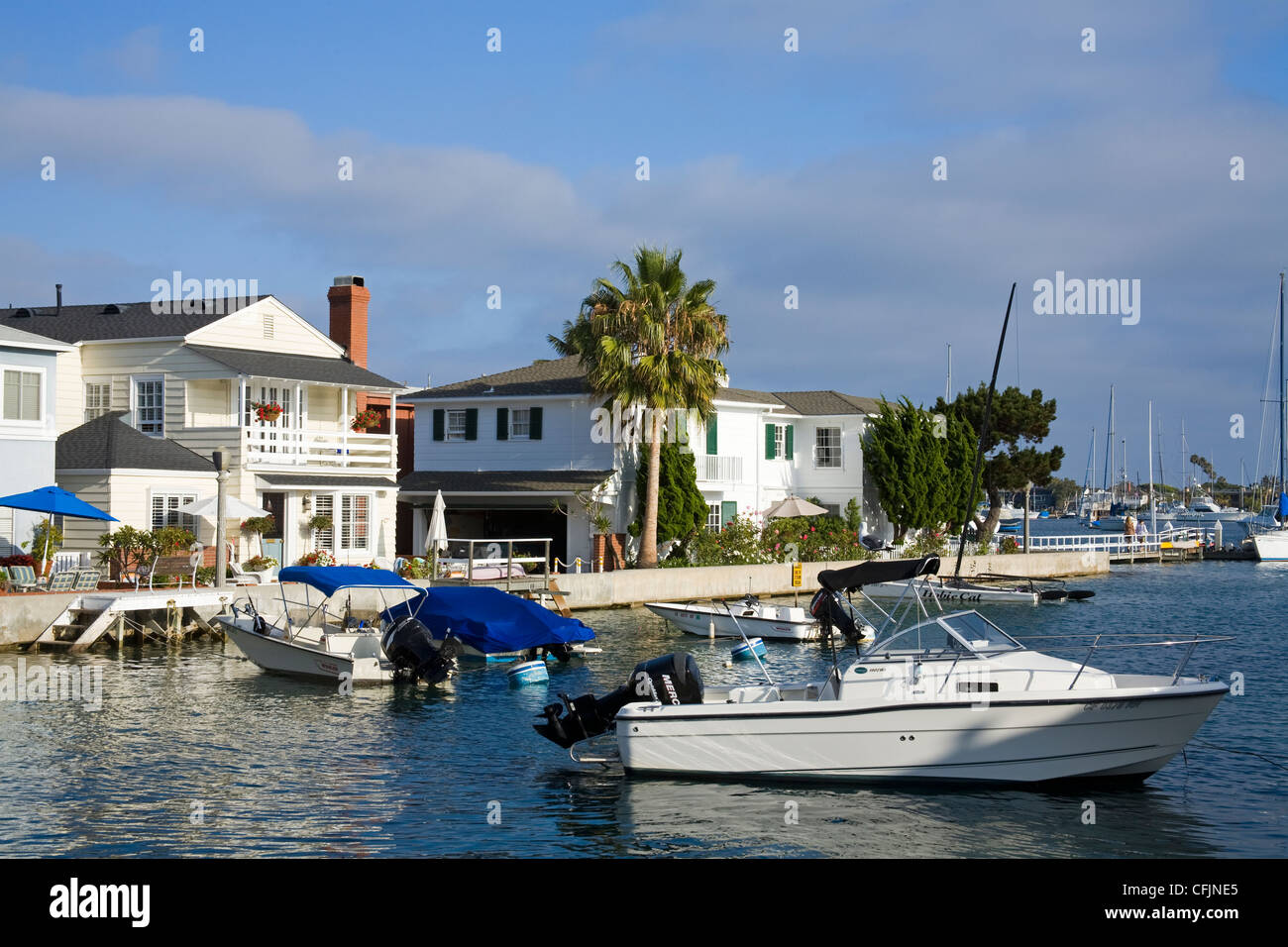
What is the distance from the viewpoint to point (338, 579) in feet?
92.3

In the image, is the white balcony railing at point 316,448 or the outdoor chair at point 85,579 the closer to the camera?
the outdoor chair at point 85,579

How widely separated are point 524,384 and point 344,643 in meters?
25.9

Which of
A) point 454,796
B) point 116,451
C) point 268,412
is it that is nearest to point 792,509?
point 268,412

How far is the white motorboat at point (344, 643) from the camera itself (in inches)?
1038

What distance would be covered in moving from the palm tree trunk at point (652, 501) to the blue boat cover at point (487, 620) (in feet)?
59.2

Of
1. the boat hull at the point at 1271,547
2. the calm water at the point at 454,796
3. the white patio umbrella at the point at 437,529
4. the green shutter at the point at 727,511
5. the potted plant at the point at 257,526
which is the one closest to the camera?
the calm water at the point at 454,796

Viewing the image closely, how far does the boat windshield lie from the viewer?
1753cm

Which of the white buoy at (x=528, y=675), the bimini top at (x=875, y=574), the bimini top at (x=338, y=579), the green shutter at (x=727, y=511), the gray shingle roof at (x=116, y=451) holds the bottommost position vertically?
the white buoy at (x=528, y=675)

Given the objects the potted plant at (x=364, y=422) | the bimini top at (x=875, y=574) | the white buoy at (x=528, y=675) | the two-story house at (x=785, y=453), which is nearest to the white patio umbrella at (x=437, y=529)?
the potted plant at (x=364, y=422)

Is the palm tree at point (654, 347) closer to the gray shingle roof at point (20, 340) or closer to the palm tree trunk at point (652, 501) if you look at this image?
the palm tree trunk at point (652, 501)

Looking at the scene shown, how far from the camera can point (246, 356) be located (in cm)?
4169

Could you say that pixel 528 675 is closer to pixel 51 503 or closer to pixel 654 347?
pixel 51 503

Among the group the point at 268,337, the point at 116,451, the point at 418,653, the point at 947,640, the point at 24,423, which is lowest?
the point at 418,653
